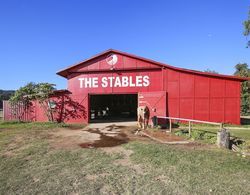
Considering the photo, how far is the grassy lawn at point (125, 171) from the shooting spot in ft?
18.4

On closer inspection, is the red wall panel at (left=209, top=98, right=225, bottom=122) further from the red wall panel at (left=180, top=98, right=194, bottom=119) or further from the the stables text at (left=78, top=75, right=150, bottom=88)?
the the stables text at (left=78, top=75, right=150, bottom=88)

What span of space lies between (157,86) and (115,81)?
10.6 feet

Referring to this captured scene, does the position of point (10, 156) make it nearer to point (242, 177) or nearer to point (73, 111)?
point (242, 177)

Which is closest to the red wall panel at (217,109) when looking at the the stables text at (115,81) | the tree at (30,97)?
the the stables text at (115,81)

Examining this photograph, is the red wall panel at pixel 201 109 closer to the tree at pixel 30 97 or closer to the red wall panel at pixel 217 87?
the red wall panel at pixel 217 87

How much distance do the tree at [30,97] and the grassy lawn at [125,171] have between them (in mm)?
10609

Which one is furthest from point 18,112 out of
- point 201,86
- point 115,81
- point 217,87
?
point 217,87

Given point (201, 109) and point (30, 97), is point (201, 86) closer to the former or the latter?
point (201, 109)

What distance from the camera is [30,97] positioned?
800 inches

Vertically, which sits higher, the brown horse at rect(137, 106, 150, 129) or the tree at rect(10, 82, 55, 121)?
the tree at rect(10, 82, 55, 121)

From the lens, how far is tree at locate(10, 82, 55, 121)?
19.7 m

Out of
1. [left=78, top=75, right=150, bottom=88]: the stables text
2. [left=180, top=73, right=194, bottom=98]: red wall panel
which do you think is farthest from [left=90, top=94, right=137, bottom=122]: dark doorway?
[left=180, top=73, right=194, bottom=98]: red wall panel

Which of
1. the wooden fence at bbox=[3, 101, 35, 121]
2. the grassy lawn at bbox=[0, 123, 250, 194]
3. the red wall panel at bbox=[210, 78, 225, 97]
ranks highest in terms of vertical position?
the red wall panel at bbox=[210, 78, 225, 97]

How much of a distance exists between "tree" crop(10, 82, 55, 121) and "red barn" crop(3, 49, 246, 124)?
4.27 ft
